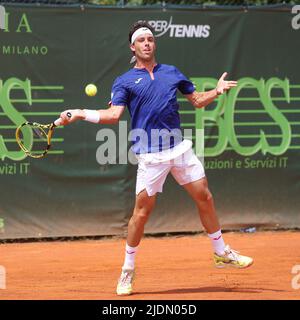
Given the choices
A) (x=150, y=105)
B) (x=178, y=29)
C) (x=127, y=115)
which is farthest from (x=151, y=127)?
(x=178, y=29)

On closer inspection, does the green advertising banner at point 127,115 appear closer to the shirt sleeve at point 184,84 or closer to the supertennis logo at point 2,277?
the supertennis logo at point 2,277

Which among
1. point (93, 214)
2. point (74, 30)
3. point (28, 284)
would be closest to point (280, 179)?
point (93, 214)

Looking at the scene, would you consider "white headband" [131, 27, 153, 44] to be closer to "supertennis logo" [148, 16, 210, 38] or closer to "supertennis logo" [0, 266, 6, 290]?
"supertennis logo" [0, 266, 6, 290]

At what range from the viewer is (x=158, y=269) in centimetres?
730

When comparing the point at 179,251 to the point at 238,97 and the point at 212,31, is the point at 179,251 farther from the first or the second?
the point at 212,31

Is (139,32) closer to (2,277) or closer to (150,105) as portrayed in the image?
(150,105)

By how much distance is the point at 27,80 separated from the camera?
8523 mm

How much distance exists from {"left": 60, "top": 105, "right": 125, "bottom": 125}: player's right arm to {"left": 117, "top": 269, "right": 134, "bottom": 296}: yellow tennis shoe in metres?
1.23

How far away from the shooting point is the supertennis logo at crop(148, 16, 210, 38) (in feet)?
28.8

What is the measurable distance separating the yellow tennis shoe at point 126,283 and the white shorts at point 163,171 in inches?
25.6

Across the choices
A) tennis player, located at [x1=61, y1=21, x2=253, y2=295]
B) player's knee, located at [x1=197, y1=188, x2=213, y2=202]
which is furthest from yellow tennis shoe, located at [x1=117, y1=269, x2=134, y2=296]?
player's knee, located at [x1=197, y1=188, x2=213, y2=202]

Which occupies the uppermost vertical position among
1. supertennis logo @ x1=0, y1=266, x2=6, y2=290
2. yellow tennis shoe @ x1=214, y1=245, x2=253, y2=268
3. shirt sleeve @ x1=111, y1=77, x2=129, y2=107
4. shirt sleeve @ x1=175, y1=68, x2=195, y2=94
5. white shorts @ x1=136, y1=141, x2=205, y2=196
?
shirt sleeve @ x1=175, y1=68, x2=195, y2=94

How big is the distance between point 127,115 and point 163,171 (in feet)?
9.04

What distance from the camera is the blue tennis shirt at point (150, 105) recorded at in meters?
5.96
